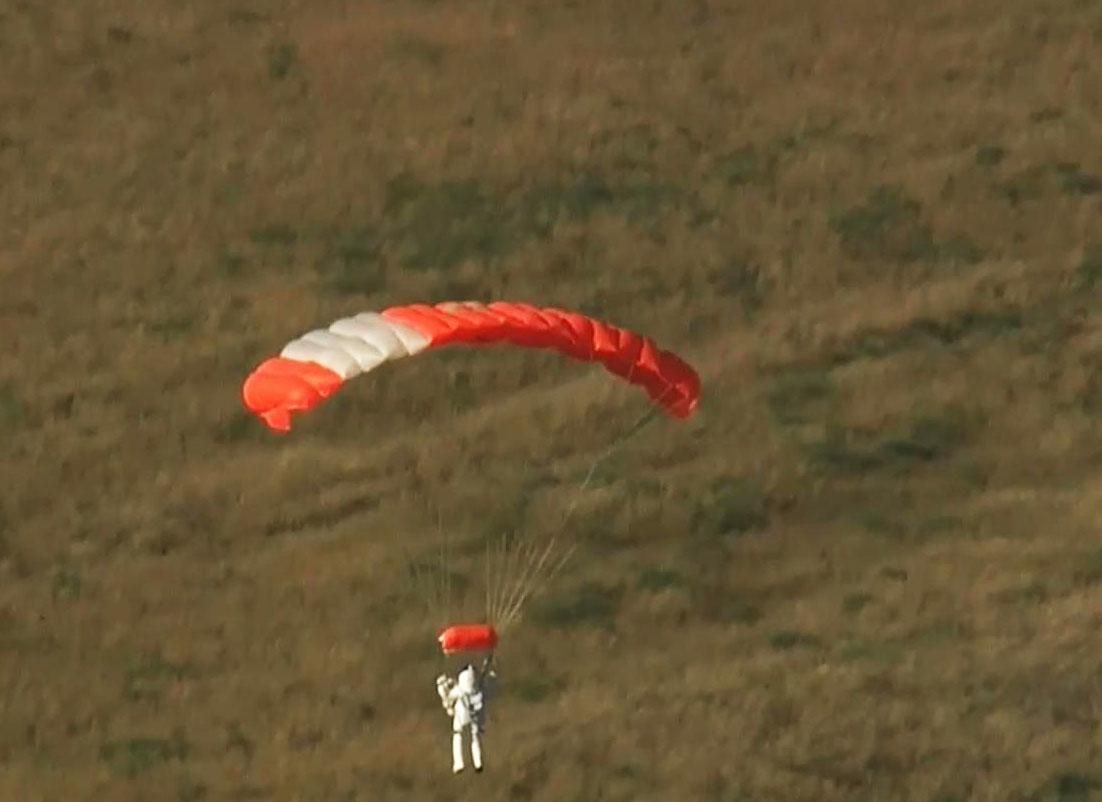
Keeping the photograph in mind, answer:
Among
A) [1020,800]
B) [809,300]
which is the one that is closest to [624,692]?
[1020,800]

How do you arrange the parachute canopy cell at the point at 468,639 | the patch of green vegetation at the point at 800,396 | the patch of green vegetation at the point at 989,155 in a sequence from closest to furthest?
the parachute canopy cell at the point at 468,639 < the patch of green vegetation at the point at 800,396 < the patch of green vegetation at the point at 989,155

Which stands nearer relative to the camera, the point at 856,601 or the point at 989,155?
the point at 856,601

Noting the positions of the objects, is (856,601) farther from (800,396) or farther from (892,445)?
(800,396)

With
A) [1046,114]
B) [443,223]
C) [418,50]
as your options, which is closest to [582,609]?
[443,223]

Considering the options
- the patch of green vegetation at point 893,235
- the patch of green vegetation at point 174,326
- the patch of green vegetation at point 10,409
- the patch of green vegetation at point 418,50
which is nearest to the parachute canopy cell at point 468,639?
the patch of green vegetation at point 10,409

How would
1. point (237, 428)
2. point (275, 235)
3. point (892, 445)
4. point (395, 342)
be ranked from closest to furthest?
point (395, 342) < point (237, 428) < point (892, 445) < point (275, 235)

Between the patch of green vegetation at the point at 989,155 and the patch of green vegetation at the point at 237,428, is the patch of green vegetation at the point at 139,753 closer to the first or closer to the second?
the patch of green vegetation at the point at 237,428

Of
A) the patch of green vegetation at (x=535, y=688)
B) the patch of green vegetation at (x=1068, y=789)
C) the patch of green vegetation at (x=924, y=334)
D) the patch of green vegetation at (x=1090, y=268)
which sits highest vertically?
the patch of green vegetation at (x=1090, y=268)

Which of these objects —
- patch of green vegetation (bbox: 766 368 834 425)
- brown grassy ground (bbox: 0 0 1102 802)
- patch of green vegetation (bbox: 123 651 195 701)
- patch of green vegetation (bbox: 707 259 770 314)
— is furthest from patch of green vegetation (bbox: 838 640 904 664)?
patch of green vegetation (bbox: 123 651 195 701)
